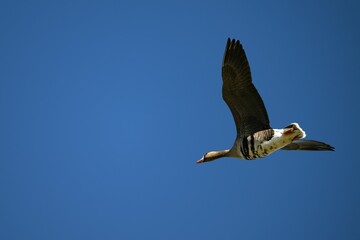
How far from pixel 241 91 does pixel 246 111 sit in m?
0.60

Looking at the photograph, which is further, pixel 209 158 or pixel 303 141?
pixel 209 158

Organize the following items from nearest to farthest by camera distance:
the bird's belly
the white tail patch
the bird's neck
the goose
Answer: the white tail patch < the bird's belly < the goose < the bird's neck

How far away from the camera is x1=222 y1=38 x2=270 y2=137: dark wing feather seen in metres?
13.0

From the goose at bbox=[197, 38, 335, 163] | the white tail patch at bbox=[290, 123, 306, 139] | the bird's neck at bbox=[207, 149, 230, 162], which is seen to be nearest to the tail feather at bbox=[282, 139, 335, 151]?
the goose at bbox=[197, 38, 335, 163]

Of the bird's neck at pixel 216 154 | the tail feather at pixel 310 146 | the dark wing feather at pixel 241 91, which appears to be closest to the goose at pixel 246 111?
the dark wing feather at pixel 241 91

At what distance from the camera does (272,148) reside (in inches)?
506

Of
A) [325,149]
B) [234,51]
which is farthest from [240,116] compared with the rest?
[325,149]

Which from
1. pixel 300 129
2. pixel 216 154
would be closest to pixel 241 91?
pixel 300 129

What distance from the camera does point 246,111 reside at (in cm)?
1338

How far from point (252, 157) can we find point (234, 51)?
2786 mm

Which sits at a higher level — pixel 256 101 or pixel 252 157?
pixel 256 101

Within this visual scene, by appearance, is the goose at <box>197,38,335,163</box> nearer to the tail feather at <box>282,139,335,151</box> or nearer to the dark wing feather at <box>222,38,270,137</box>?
the dark wing feather at <box>222,38,270,137</box>

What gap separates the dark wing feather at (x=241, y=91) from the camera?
1301 cm

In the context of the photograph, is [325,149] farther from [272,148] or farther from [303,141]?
[272,148]
